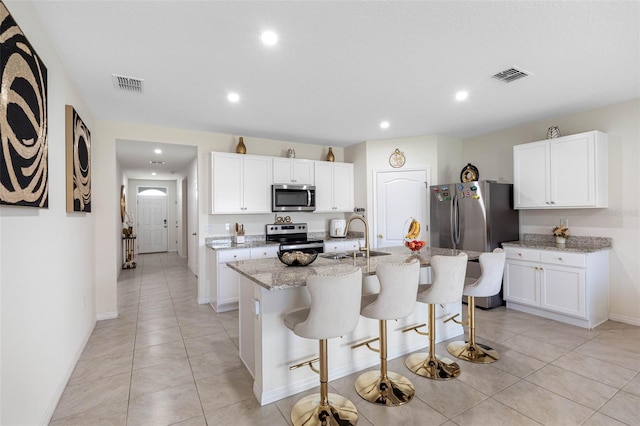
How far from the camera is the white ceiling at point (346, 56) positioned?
189 cm

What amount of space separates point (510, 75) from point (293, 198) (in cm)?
324

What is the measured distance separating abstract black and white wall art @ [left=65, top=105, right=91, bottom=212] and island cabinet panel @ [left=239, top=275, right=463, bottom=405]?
159 centimetres

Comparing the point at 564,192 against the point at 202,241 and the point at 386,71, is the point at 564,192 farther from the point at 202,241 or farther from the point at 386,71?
the point at 202,241

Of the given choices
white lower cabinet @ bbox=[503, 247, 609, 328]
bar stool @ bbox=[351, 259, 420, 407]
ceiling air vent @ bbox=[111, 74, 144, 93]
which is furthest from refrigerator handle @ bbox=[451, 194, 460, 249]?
ceiling air vent @ bbox=[111, 74, 144, 93]

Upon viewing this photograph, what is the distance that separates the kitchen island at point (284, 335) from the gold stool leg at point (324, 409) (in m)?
0.22

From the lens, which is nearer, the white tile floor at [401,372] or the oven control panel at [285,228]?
the white tile floor at [401,372]

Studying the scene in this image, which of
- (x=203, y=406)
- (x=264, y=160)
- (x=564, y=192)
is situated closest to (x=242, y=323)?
(x=203, y=406)

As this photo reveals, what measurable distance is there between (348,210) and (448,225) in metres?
1.76

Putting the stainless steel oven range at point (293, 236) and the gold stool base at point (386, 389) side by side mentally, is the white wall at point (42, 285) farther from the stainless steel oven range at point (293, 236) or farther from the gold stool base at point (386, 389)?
the stainless steel oven range at point (293, 236)

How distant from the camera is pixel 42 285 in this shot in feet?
6.26

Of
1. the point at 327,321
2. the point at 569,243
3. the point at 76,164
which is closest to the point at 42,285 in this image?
the point at 76,164

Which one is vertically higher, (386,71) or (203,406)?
(386,71)

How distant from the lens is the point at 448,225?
14.9 ft

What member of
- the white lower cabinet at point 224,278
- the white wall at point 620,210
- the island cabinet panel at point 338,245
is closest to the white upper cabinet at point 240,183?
the white lower cabinet at point 224,278
